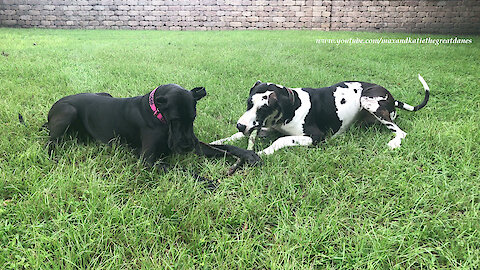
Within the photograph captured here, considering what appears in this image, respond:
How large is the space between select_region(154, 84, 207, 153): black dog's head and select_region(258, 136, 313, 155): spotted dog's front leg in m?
0.80

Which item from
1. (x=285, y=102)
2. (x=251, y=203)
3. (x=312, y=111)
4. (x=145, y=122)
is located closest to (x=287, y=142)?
(x=285, y=102)

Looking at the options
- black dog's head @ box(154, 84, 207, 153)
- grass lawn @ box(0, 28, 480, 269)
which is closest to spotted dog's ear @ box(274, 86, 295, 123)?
grass lawn @ box(0, 28, 480, 269)

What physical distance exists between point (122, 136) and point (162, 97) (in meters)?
0.68

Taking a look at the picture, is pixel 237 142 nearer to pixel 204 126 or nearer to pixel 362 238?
pixel 204 126

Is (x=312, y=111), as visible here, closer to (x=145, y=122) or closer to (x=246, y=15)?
(x=145, y=122)

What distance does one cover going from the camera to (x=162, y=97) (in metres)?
2.34

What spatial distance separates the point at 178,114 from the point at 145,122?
41cm

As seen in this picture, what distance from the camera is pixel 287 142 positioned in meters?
3.04

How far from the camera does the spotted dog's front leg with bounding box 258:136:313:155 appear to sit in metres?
2.92

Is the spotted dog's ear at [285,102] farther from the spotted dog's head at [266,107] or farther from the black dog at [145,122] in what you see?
the black dog at [145,122]

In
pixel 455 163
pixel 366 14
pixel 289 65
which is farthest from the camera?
pixel 366 14

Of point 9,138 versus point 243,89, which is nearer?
point 9,138

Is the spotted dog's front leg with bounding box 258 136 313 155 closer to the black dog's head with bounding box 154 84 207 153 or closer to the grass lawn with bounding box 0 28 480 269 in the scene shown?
the grass lawn with bounding box 0 28 480 269

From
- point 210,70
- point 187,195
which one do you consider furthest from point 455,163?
point 210,70
